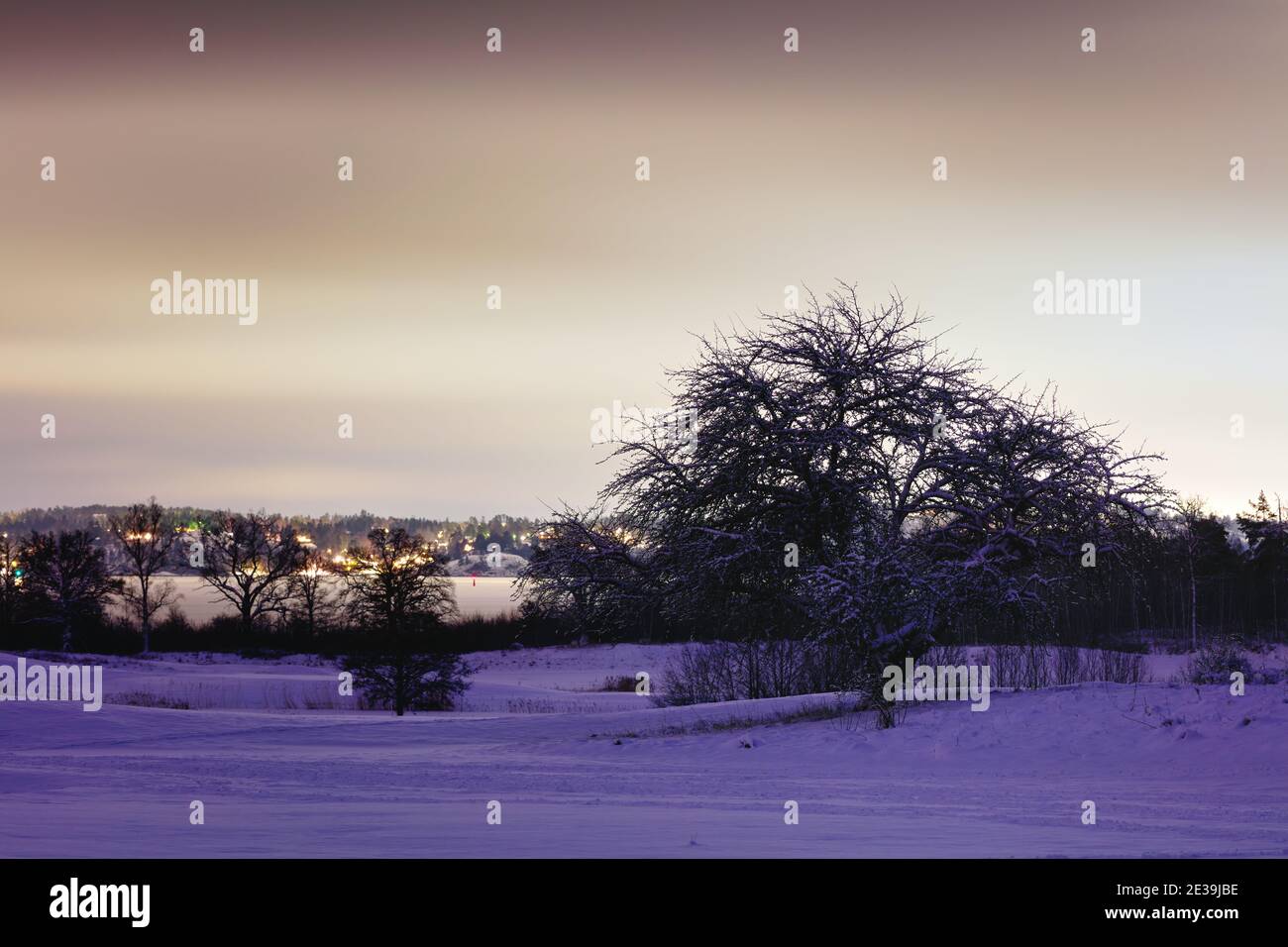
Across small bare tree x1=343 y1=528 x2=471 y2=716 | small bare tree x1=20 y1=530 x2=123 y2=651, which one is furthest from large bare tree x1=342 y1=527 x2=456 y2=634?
small bare tree x1=20 y1=530 x2=123 y2=651

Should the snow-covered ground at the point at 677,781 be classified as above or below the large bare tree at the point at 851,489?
below

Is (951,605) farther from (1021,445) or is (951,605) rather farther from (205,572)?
(205,572)

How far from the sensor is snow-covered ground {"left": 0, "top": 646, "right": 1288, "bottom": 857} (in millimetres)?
11016

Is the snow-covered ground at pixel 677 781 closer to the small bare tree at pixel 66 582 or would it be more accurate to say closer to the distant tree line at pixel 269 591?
the distant tree line at pixel 269 591

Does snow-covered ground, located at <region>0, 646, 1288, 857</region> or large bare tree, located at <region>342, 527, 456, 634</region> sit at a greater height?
large bare tree, located at <region>342, 527, 456, 634</region>

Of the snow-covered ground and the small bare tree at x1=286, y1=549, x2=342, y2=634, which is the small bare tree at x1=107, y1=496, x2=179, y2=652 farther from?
the snow-covered ground

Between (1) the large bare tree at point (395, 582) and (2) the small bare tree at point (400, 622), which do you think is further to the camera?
(1) the large bare tree at point (395, 582)

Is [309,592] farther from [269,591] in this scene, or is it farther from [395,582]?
[395,582]

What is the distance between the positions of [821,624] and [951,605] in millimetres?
2514

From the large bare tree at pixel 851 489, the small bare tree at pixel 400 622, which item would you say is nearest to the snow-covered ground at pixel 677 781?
the large bare tree at pixel 851 489

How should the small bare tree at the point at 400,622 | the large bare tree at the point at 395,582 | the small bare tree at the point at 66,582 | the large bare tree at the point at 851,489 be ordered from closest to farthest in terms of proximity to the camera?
the large bare tree at the point at 851,489 < the small bare tree at the point at 400,622 < the large bare tree at the point at 395,582 < the small bare tree at the point at 66,582

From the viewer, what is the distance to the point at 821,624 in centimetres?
2317

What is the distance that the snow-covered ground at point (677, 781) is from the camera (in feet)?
36.1

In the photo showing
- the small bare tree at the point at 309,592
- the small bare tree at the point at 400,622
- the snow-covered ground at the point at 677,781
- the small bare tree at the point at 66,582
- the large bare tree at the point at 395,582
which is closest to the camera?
the snow-covered ground at the point at 677,781
